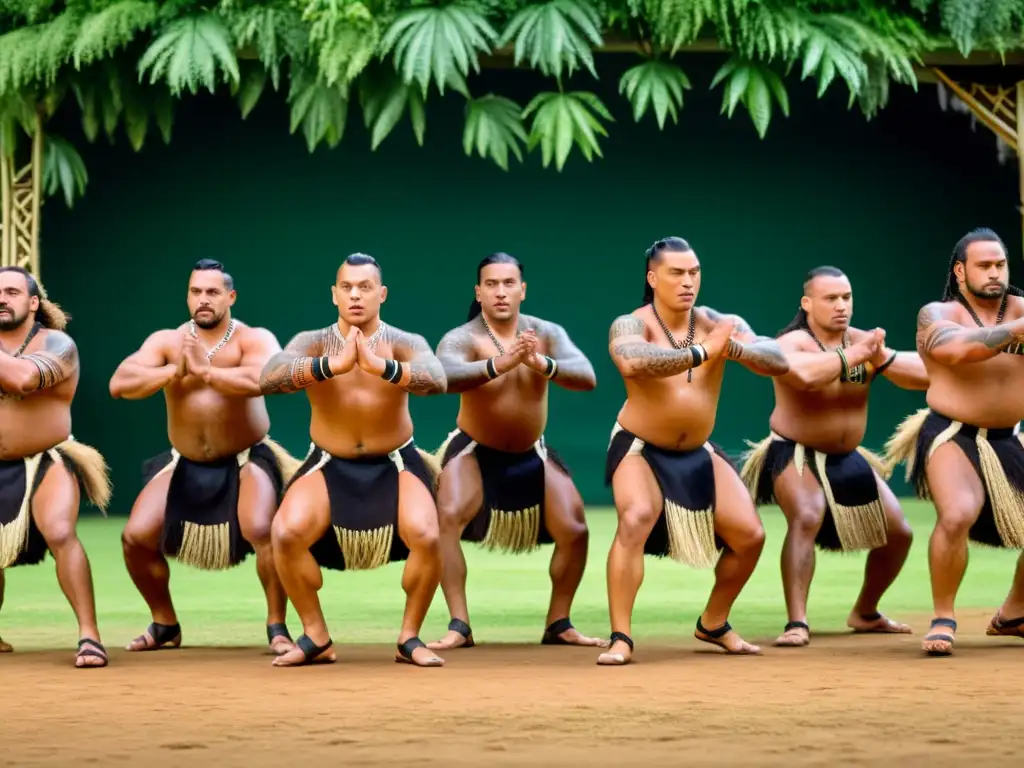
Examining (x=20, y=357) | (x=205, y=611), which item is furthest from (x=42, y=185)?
(x=20, y=357)

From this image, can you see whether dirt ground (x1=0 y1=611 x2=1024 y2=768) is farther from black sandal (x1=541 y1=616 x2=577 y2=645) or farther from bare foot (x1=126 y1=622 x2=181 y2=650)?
black sandal (x1=541 y1=616 x2=577 y2=645)

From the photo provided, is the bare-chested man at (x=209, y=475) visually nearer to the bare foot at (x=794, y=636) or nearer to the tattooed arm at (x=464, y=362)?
the tattooed arm at (x=464, y=362)

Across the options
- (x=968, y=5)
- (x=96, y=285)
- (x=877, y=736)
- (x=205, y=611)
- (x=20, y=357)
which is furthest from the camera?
(x=96, y=285)

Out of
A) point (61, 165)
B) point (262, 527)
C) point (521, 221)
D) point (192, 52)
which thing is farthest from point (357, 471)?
point (521, 221)

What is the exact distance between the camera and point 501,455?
226 inches

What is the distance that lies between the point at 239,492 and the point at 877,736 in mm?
2481

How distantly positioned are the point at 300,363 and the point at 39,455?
3.09 ft

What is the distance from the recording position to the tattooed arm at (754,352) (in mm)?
5180

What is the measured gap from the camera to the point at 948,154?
1091 centimetres

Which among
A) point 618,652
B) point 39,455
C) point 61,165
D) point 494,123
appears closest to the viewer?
point 618,652

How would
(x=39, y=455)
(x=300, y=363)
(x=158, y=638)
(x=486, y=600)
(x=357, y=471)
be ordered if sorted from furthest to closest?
(x=486, y=600), (x=158, y=638), (x=39, y=455), (x=357, y=471), (x=300, y=363)

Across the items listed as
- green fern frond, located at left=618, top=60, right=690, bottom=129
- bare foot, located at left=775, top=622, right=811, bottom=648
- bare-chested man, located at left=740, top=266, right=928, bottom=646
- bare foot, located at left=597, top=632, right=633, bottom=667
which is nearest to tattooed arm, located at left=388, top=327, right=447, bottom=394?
bare foot, located at left=597, top=632, right=633, bottom=667

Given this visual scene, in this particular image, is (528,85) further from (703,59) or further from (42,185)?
(42,185)

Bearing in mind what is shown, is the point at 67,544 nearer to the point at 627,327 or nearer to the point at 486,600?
the point at 627,327
